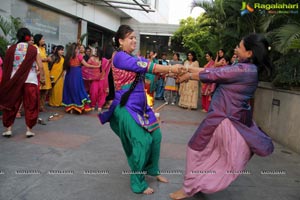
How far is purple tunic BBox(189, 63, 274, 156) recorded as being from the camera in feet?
8.96

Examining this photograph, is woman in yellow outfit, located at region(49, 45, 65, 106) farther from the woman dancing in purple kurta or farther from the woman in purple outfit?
the woman dancing in purple kurta

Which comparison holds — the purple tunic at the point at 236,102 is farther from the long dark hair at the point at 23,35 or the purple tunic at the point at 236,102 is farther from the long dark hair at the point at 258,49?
the long dark hair at the point at 23,35

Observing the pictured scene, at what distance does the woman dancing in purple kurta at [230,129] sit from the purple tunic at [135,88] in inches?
22.6

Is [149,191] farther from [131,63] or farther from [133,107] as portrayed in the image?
[131,63]

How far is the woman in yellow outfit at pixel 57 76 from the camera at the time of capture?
8109 millimetres

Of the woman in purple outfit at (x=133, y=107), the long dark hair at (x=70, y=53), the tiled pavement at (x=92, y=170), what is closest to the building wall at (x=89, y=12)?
the long dark hair at (x=70, y=53)

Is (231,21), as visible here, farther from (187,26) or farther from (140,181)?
(187,26)

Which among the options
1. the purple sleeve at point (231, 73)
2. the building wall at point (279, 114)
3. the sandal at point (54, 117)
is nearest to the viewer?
the purple sleeve at point (231, 73)

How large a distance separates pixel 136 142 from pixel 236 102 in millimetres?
1020

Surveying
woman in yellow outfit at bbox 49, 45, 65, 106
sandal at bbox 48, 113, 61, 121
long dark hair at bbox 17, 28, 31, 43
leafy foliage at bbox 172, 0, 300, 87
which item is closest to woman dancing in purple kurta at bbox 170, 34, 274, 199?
leafy foliage at bbox 172, 0, 300, 87

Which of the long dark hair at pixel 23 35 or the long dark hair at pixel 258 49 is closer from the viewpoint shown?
the long dark hair at pixel 258 49

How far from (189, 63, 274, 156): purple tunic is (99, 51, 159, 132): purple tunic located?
0.60 meters

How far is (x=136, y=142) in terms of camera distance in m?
3.11

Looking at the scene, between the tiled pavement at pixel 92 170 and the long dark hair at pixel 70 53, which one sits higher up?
the long dark hair at pixel 70 53
